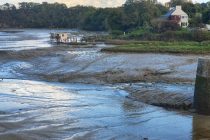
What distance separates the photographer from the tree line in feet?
277

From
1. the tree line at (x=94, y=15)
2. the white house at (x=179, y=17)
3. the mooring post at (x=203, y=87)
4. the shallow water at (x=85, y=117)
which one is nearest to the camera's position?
the shallow water at (x=85, y=117)

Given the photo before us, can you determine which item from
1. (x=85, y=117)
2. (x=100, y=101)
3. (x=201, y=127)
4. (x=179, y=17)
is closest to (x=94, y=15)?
(x=179, y=17)

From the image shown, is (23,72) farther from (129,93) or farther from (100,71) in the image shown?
(129,93)

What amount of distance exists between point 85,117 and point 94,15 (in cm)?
10478

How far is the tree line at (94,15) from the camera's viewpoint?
84312mm

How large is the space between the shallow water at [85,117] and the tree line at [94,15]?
54.8 m

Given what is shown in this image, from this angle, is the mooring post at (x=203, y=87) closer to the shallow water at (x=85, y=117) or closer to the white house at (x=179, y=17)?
the shallow water at (x=85, y=117)

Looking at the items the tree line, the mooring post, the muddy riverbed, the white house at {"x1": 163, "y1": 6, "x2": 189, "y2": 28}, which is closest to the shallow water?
the muddy riverbed

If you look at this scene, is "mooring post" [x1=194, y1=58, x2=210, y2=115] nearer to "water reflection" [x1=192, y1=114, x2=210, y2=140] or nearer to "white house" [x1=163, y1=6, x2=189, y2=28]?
"water reflection" [x1=192, y1=114, x2=210, y2=140]

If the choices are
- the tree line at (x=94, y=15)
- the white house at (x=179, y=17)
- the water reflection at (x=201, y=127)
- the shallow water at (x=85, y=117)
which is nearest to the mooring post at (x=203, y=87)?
the water reflection at (x=201, y=127)

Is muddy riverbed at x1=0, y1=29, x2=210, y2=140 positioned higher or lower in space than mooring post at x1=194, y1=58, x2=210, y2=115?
lower

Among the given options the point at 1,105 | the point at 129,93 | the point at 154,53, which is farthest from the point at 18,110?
the point at 154,53

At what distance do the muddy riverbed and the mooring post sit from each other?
36cm

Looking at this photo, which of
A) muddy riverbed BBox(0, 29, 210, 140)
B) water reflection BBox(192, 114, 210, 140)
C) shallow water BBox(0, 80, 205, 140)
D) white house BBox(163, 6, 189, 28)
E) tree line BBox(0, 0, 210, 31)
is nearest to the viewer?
water reflection BBox(192, 114, 210, 140)
